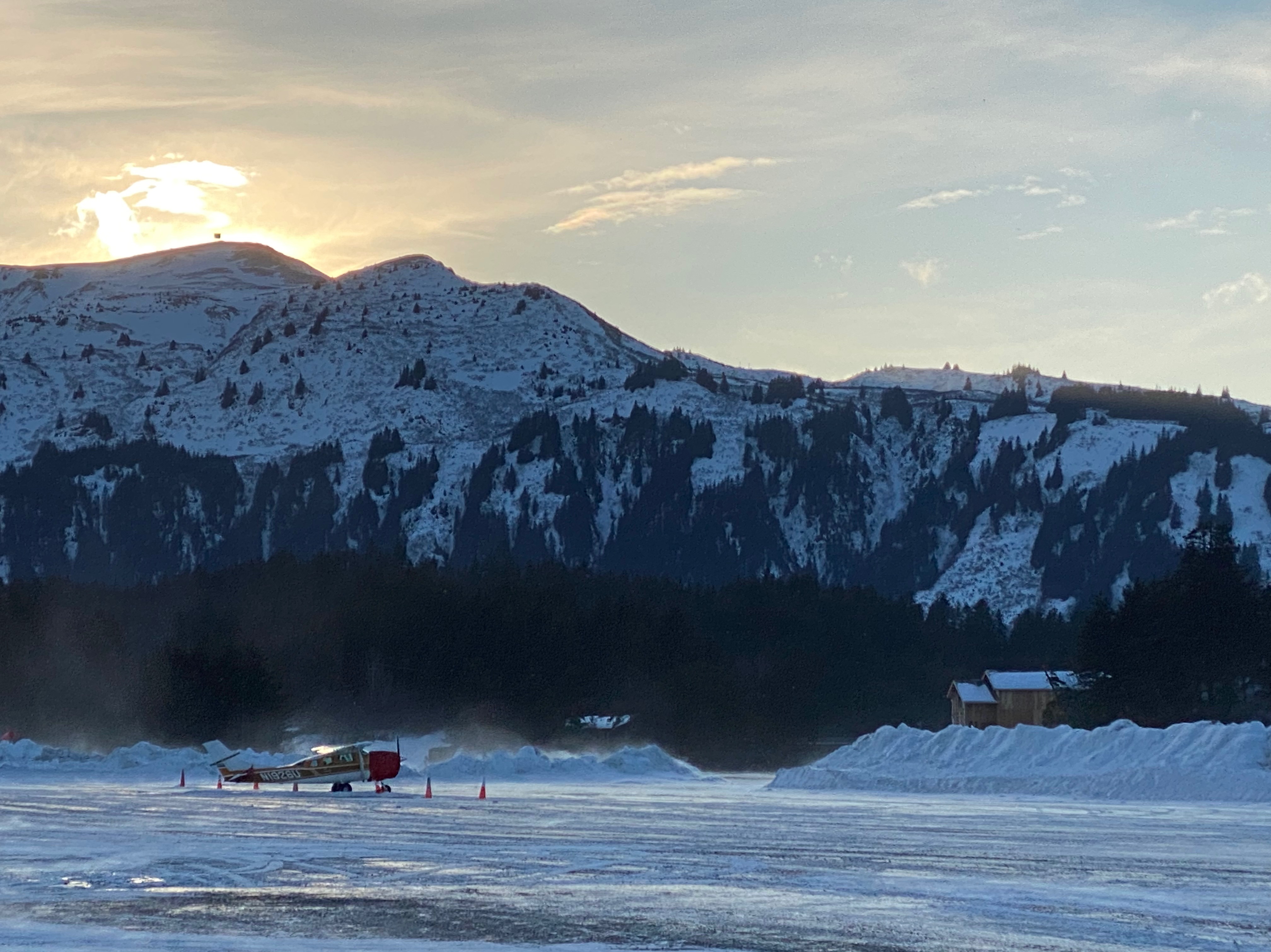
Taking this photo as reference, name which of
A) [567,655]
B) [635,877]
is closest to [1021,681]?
[567,655]

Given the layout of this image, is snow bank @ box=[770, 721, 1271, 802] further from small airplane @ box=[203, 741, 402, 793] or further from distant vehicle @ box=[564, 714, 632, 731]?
distant vehicle @ box=[564, 714, 632, 731]

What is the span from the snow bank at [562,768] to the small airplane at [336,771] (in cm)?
815

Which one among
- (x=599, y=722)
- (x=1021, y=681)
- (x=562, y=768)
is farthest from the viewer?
(x=599, y=722)

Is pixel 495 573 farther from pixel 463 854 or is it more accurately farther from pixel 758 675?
pixel 463 854

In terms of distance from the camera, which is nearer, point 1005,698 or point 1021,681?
point 1005,698

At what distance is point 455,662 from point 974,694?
3882 cm

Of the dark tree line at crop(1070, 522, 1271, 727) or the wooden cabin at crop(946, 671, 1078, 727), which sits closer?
the dark tree line at crop(1070, 522, 1271, 727)

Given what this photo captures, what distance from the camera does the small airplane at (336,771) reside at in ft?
179

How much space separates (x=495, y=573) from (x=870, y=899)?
477 ft

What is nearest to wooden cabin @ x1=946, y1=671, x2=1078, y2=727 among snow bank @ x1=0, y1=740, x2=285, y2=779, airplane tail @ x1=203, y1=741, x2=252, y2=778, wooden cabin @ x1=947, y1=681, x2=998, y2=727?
wooden cabin @ x1=947, y1=681, x2=998, y2=727

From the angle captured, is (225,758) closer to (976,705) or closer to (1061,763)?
(1061,763)

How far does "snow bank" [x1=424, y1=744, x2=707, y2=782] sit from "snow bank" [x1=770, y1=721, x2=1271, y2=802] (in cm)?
962

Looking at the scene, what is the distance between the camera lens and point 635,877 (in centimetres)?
2712

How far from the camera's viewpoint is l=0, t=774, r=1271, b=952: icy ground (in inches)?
828
